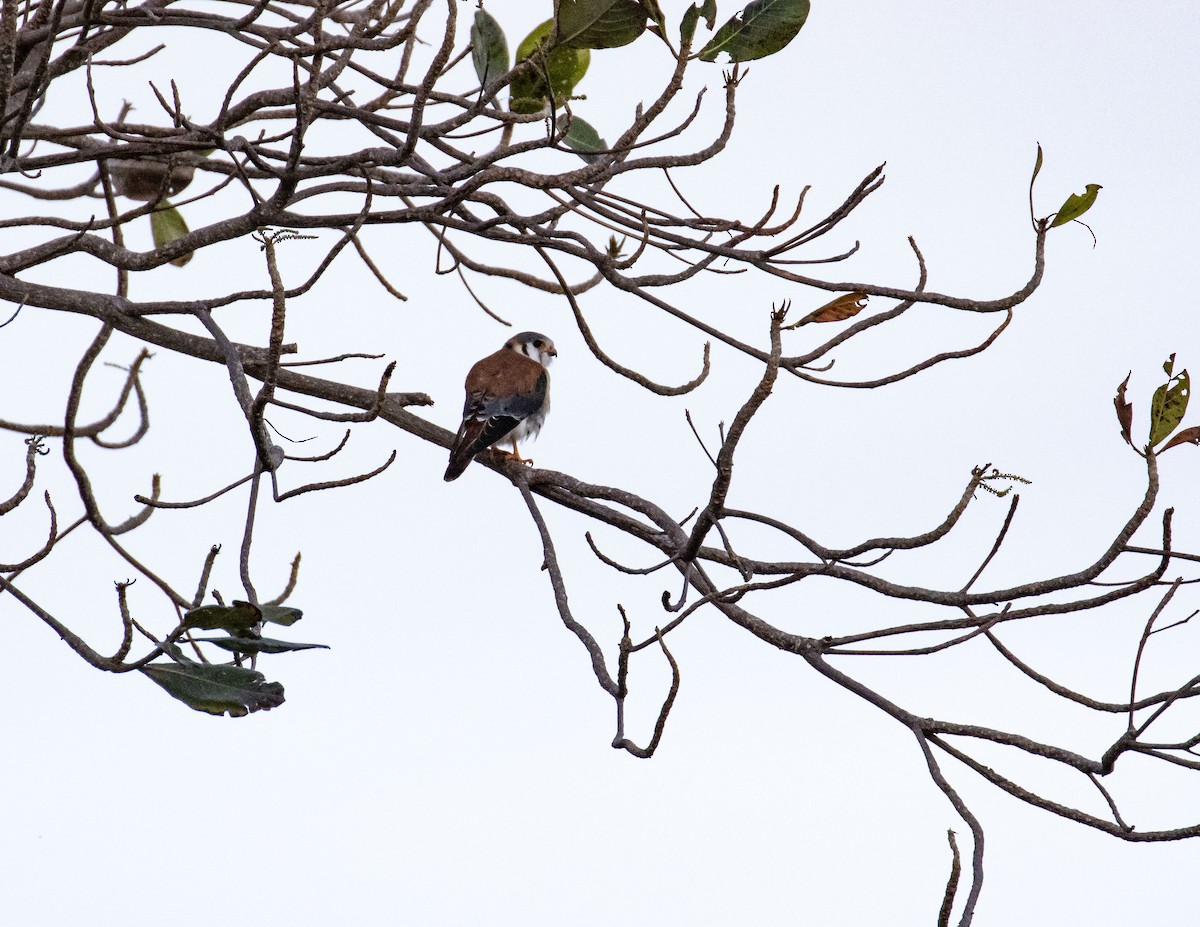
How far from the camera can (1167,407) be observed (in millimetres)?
2770

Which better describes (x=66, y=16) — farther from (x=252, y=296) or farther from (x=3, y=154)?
(x=252, y=296)

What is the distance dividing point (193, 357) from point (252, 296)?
82 cm

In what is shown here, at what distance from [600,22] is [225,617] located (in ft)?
5.78

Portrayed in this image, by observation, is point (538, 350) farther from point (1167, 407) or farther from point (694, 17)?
point (1167, 407)

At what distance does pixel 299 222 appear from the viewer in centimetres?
312

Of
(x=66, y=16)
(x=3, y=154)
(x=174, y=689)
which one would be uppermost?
(x=66, y=16)

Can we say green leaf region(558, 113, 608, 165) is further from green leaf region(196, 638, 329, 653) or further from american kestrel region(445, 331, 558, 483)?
green leaf region(196, 638, 329, 653)

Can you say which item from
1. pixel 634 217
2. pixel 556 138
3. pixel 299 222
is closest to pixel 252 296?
pixel 299 222

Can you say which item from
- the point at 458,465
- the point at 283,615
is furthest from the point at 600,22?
the point at 458,465

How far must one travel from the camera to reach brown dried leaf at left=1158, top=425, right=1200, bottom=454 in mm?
2793

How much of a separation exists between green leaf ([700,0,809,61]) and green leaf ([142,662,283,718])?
6.25 ft

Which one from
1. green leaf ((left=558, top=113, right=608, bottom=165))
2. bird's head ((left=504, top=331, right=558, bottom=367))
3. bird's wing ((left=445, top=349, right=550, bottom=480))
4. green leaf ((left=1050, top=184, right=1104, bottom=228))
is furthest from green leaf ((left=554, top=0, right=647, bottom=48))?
bird's head ((left=504, top=331, right=558, bottom=367))

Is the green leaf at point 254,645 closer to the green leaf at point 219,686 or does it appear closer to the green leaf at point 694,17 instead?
the green leaf at point 219,686

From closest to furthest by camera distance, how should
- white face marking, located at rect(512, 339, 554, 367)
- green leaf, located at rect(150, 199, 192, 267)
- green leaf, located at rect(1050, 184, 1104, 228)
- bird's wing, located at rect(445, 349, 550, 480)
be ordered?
green leaf, located at rect(1050, 184, 1104, 228) → green leaf, located at rect(150, 199, 192, 267) → bird's wing, located at rect(445, 349, 550, 480) → white face marking, located at rect(512, 339, 554, 367)
